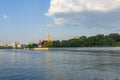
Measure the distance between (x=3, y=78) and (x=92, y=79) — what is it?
10977 millimetres

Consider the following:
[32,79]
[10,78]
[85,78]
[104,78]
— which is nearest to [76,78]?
[85,78]

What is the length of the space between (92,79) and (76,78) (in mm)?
2065

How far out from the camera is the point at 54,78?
31219 mm

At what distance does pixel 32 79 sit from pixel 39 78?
1.19m

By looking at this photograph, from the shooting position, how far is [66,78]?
31297 mm

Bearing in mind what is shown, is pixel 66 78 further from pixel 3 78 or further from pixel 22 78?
pixel 3 78

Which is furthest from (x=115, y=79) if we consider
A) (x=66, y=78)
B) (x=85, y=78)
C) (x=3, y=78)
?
(x=3, y=78)

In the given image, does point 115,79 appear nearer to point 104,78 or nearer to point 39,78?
point 104,78

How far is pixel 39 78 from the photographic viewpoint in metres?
31.6

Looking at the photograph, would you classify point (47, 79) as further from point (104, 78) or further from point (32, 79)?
point (104, 78)

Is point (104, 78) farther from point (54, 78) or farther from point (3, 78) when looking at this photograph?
point (3, 78)

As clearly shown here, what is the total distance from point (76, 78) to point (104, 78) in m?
3.40

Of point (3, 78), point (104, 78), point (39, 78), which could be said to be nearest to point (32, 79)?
point (39, 78)

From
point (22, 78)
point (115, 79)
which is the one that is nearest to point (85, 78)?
point (115, 79)
